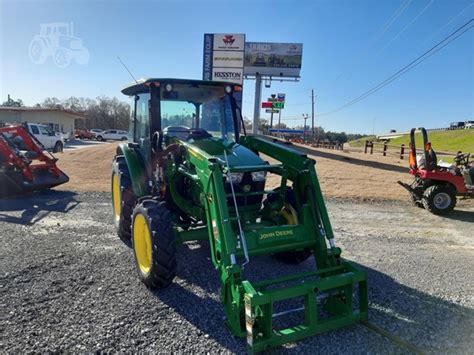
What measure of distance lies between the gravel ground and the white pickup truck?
16448mm

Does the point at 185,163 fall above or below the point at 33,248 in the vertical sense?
above

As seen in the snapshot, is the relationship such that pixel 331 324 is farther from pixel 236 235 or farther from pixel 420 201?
pixel 420 201

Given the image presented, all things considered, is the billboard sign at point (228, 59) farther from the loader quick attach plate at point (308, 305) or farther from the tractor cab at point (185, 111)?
the loader quick attach plate at point (308, 305)

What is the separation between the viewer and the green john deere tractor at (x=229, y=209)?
303cm

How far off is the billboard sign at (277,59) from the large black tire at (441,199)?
2683 cm

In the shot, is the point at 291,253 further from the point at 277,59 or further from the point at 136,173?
the point at 277,59

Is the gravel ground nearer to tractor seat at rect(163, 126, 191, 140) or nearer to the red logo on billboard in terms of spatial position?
tractor seat at rect(163, 126, 191, 140)

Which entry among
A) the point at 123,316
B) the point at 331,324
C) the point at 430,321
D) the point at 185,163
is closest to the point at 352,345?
the point at 331,324

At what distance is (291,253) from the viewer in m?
Result: 4.66

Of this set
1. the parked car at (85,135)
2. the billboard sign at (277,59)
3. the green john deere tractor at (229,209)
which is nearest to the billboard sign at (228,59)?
the billboard sign at (277,59)

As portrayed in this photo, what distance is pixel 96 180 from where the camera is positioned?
11508 mm

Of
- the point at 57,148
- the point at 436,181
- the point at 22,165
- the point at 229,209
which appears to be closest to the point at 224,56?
the point at 57,148

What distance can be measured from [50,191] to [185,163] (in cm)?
697

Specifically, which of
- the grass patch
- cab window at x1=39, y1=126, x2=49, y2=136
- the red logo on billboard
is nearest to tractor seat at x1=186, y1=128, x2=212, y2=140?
the red logo on billboard
